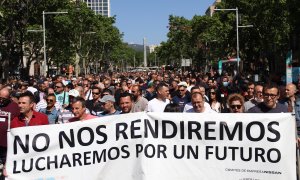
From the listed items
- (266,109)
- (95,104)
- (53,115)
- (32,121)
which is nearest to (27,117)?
(32,121)

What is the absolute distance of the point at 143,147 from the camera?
5.38 metres

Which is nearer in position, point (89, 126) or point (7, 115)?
point (89, 126)

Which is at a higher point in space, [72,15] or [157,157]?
[72,15]

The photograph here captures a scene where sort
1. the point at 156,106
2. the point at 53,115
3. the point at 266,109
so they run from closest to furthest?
the point at 266,109 < the point at 53,115 < the point at 156,106

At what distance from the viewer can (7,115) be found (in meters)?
6.43

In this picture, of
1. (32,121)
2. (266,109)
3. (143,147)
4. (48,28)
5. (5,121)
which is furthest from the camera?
(48,28)

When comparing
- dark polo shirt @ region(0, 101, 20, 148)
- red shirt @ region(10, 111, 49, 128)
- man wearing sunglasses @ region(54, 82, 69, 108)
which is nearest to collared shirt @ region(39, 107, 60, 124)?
dark polo shirt @ region(0, 101, 20, 148)

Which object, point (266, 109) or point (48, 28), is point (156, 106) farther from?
point (48, 28)

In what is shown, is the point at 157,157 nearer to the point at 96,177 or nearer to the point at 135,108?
the point at 96,177

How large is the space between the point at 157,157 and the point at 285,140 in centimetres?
134

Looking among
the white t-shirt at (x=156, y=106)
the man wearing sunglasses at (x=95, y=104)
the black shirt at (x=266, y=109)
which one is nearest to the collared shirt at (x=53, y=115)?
the man wearing sunglasses at (x=95, y=104)

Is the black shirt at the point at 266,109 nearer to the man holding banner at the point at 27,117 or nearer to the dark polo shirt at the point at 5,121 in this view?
the man holding banner at the point at 27,117

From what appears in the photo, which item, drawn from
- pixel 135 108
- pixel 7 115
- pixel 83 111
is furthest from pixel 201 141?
pixel 135 108

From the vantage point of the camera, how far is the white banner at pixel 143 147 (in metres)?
5.28
